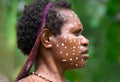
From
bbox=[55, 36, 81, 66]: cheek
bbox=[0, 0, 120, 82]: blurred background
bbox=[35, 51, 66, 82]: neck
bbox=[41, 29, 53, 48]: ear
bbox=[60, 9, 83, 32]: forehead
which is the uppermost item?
bbox=[60, 9, 83, 32]: forehead

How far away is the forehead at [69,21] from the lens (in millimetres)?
2904

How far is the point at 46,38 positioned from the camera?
290cm

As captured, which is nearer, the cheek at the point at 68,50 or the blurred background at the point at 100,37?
the cheek at the point at 68,50

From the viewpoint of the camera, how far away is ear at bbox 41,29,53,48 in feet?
9.49

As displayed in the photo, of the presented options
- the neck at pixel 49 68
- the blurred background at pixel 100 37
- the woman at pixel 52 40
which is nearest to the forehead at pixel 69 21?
the woman at pixel 52 40

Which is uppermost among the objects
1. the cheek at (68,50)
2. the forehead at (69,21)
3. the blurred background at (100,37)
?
the forehead at (69,21)

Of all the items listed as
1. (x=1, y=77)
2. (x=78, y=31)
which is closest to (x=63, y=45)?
(x=78, y=31)

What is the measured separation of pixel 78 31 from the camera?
9.65ft

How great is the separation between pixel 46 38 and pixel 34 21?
0.12 metres

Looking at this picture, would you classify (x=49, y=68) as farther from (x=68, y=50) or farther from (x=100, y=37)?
(x=100, y=37)

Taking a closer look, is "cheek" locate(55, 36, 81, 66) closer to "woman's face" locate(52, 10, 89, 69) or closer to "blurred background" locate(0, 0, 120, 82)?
"woman's face" locate(52, 10, 89, 69)

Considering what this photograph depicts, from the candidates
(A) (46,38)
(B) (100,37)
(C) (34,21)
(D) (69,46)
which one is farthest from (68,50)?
(B) (100,37)

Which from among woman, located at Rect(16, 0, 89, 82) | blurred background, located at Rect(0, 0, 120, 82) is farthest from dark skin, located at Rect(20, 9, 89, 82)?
blurred background, located at Rect(0, 0, 120, 82)

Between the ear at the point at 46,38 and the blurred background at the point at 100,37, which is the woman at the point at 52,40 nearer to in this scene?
the ear at the point at 46,38
